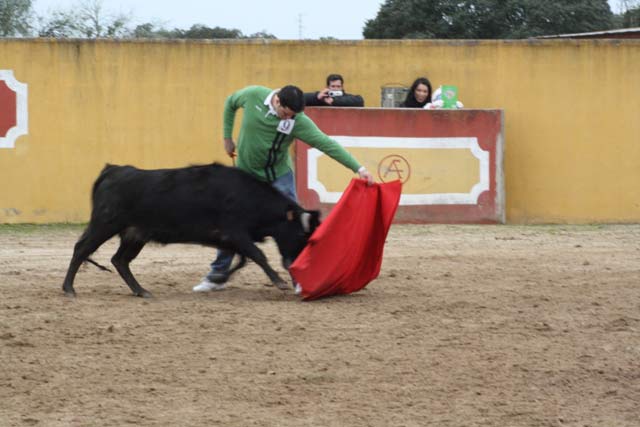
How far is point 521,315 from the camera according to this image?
859cm

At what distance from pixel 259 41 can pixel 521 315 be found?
26.8 ft

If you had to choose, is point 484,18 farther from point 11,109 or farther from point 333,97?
point 11,109

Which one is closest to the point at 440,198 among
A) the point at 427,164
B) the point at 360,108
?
the point at 427,164

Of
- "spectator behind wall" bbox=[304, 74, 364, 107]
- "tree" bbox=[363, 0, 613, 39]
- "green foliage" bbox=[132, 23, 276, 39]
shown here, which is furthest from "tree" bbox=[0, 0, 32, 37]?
"tree" bbox=[363, 0, 613, 39]

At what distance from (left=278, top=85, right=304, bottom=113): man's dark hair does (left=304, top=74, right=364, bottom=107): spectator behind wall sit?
5782 millimetres

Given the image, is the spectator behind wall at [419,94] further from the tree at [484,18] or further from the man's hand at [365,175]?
the tree at [484,18]

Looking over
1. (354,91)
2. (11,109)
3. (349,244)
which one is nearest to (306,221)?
(349,244)

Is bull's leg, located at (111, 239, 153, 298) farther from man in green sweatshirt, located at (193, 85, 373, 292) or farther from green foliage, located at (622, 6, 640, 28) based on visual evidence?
green foliage, located at (622, 6, 640, 28)

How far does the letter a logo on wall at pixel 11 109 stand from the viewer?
616 inches

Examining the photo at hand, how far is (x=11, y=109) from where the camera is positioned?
15672 mm

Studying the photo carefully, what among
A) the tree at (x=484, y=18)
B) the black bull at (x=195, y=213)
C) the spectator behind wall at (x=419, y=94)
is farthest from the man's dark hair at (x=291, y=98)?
the tree at (x=484, y=18)

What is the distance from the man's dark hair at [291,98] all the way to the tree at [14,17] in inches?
620

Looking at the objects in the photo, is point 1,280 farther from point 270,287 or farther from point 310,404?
point 310,404

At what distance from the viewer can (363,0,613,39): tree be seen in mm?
36475
